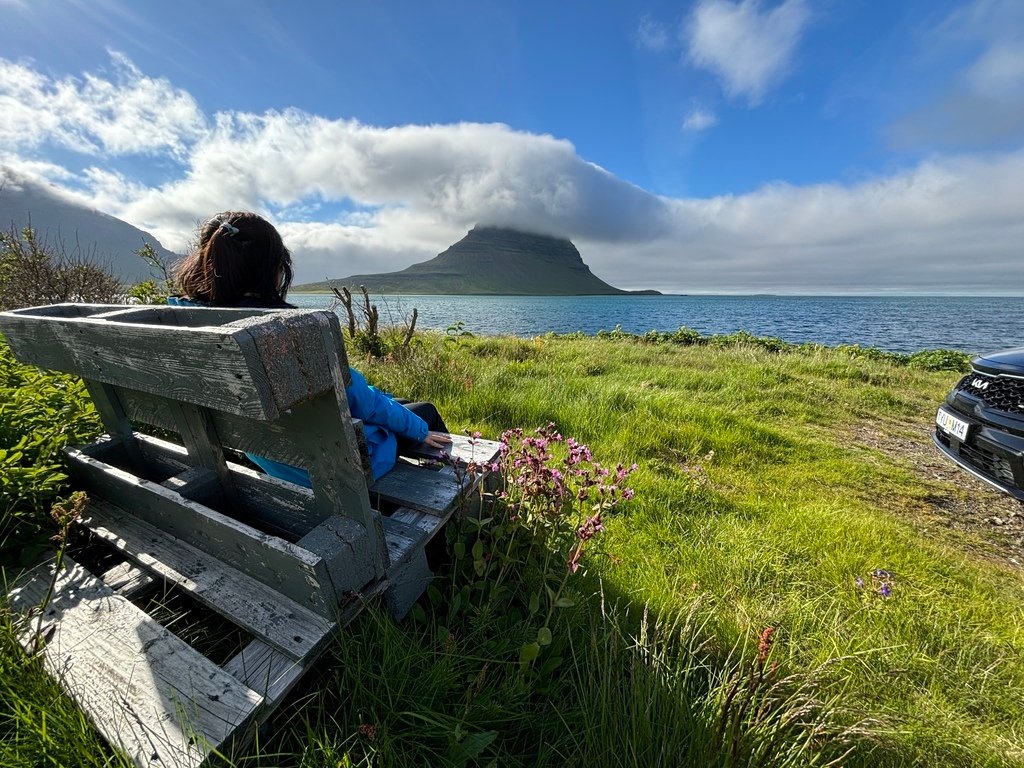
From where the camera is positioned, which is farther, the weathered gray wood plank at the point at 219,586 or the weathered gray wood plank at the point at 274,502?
the weathered gray wood plank at the point at 274,502

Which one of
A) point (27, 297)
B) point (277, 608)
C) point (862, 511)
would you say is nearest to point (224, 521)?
point (277, 608)

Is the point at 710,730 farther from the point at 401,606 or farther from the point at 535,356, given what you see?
the point at 535,356

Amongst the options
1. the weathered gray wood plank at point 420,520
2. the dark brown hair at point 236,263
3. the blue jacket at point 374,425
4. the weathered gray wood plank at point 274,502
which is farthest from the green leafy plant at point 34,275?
the weathered gray wood plank at point 420,520

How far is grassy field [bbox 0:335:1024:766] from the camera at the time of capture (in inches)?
47.8

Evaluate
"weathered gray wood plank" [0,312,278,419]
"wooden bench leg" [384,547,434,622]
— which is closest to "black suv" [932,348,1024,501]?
"wooden bench leg" [384,547,434,622]

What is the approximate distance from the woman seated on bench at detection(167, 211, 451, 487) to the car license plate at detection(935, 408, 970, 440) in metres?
4.59

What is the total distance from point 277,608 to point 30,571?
1022mm

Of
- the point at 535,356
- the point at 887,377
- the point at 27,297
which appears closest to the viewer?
the point at 27,297

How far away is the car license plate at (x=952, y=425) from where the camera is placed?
3.29 m

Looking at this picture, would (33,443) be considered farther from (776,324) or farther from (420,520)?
(776,324)

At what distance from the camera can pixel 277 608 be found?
1.28 meters

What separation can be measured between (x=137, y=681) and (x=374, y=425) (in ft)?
3.81

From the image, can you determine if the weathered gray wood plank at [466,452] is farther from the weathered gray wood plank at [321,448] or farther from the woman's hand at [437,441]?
the weathered gray wood plank at [321,448]

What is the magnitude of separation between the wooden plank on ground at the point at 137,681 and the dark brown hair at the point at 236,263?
50.4 inches
